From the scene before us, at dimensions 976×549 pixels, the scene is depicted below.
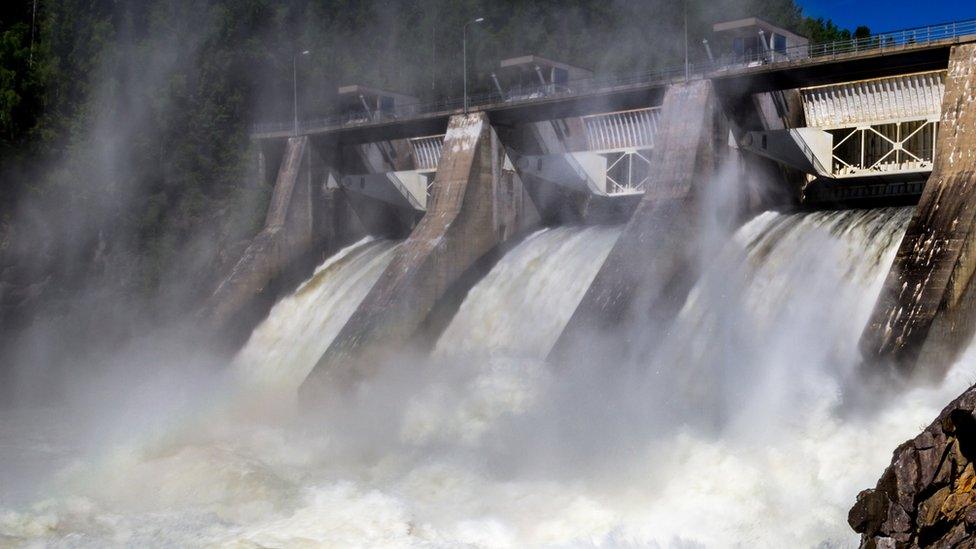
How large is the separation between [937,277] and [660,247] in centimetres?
463

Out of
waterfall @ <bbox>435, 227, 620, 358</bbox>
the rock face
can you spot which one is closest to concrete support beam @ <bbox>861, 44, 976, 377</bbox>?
the rock face

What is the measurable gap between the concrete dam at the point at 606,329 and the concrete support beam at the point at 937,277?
0.03 meters

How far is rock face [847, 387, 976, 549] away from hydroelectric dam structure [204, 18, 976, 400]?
4.53 m

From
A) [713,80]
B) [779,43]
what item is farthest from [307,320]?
[779,43]

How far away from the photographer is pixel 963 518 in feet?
21.1

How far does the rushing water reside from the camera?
10406 mm

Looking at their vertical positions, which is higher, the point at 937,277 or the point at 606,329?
the point at 937,277

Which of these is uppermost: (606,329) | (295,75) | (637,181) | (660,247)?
(295,75)

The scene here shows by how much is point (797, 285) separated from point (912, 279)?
2.38 metres

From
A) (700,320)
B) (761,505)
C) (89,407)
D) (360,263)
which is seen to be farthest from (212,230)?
(761,505)

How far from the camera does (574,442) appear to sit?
41.8 ft

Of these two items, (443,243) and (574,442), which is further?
(443,243)

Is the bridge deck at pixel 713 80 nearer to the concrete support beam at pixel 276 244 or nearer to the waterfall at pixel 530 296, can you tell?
the concrete support beam at pixel 276 244

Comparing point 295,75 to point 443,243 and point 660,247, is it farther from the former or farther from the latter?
point 660,247
